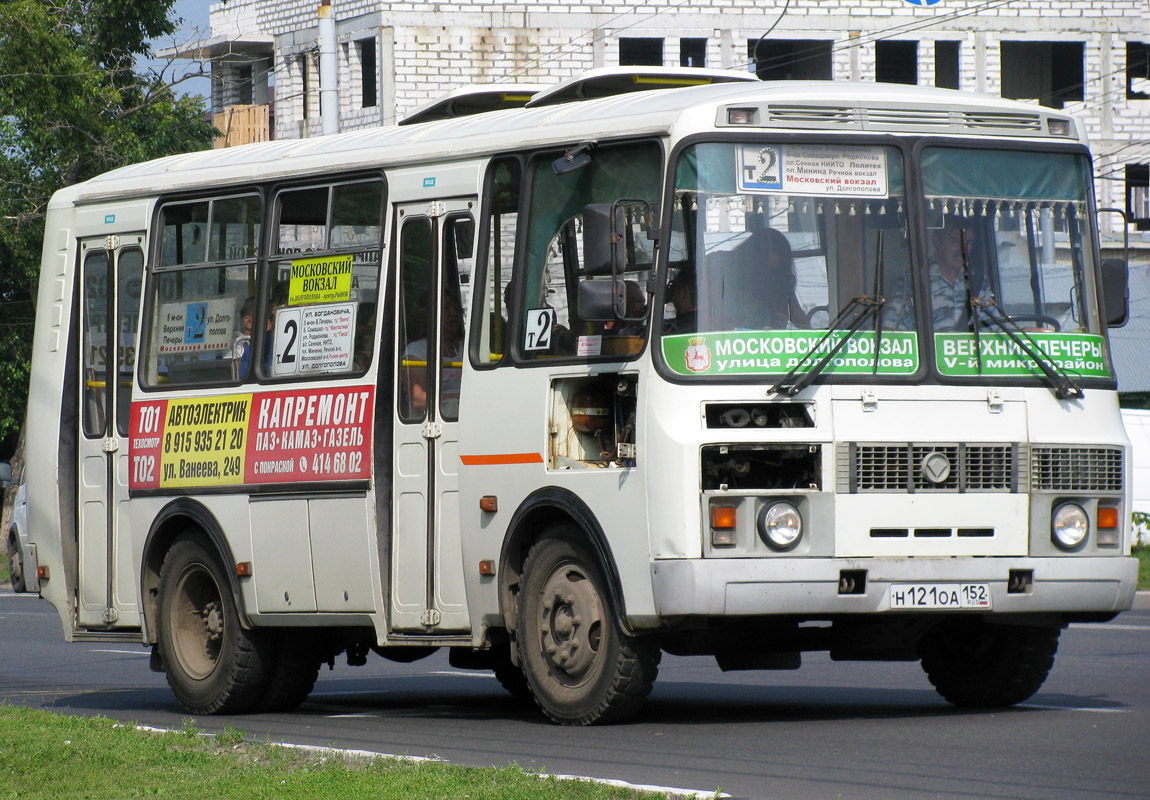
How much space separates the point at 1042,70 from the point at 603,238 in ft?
153

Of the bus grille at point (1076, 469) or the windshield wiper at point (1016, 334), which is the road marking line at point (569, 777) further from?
the windshield wiper at point (1016, 334)

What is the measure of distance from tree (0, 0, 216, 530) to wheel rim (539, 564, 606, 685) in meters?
22.4

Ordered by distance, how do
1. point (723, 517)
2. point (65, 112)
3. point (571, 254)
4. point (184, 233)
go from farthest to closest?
point (65, 112), point (184, 233), point (571, 254), point (723, 517)

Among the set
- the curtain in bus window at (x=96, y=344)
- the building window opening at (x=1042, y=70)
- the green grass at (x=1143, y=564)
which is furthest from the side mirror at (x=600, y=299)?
the building window opening at (x=1042, y=70)

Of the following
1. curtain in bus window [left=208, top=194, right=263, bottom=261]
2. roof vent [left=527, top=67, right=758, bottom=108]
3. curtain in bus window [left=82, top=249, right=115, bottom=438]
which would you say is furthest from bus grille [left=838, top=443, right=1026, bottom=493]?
curtain in bus window [left=82, top=249, right=115, bottom=438]

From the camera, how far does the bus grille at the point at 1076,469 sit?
970 centimetres

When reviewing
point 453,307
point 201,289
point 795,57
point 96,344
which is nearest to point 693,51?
point 795,57

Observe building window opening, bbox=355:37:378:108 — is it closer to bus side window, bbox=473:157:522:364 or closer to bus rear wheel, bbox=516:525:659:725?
bus side window, bbox=473:157:522:364

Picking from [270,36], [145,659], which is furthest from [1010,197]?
[270,36]

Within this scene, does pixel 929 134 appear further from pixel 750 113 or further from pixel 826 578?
pixel 826 578

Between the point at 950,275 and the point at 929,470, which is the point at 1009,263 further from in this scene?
the point at 929,470

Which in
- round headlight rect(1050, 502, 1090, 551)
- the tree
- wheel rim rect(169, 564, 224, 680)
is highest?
the tree

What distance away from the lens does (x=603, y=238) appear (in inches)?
364

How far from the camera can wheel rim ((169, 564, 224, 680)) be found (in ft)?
39.8
